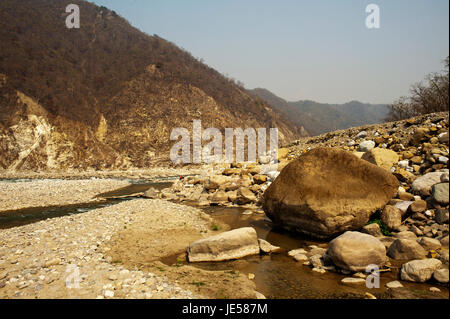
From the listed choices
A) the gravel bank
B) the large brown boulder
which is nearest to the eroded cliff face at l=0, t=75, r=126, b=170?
the gravel bank

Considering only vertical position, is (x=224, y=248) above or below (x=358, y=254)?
below

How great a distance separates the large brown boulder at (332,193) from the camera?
9.15m

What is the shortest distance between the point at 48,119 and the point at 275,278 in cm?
5237

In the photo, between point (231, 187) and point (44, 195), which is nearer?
point (231, 187)

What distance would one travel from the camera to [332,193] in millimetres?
9352

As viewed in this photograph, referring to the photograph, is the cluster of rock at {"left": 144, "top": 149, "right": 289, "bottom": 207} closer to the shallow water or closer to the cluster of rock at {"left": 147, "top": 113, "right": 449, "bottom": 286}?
the shallow water

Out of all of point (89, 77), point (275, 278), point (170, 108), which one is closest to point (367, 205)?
point (275, 278)

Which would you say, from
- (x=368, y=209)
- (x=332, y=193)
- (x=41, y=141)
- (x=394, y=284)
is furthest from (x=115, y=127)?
(x=394, y=284)

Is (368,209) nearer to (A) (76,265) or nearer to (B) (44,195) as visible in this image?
(A) (76,265)

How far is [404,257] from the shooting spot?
24.9ft

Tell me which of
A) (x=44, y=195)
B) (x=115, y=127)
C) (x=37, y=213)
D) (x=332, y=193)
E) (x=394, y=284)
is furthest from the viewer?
(x=115, y=127)

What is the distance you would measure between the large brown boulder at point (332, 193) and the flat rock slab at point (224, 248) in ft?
7.06

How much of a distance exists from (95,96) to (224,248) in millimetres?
61366
